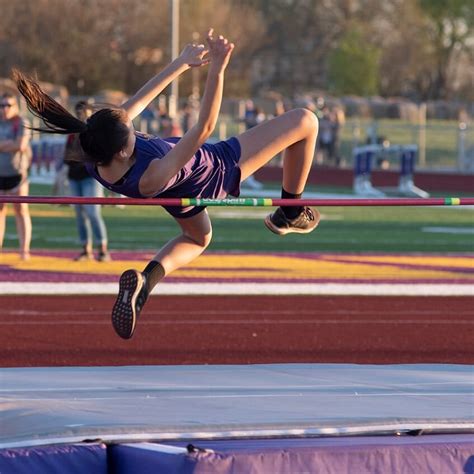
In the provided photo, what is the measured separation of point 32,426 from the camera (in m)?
5.46

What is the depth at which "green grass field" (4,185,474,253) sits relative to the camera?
53.5ft

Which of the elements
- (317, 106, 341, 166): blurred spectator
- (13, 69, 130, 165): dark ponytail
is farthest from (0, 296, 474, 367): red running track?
(317, 106, 341, 166): blurred spectator

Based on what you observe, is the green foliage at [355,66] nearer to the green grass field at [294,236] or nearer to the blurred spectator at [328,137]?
the blurred spectator at [328,137]

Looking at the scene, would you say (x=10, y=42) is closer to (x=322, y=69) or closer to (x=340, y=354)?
(x=322, y=69)

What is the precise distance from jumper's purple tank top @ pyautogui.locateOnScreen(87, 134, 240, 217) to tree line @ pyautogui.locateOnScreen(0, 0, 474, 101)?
50488 mm

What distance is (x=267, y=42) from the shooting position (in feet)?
241

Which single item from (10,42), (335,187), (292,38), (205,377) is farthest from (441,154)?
(292,38)

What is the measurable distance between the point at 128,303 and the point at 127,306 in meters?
0.02

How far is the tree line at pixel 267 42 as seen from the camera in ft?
198

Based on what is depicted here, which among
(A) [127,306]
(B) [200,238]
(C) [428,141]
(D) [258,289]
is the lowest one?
(A) [127,306]

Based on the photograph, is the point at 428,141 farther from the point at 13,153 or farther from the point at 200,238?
the point at 200,238

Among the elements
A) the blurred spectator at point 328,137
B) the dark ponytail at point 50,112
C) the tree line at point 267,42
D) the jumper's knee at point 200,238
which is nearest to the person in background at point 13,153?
the jumper's knee at point 200,238

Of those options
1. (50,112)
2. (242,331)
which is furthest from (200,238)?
(242,331)

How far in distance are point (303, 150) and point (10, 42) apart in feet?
181
